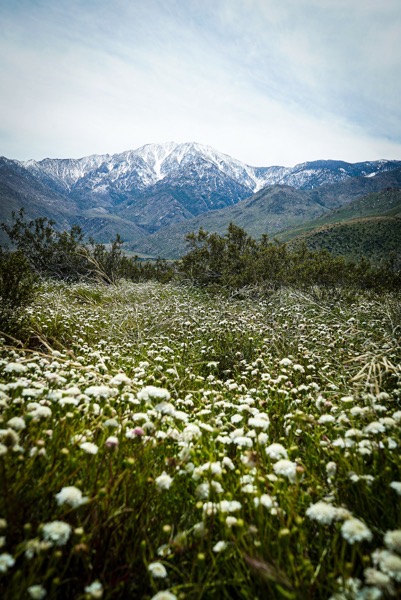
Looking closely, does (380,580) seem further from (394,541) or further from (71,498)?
(71,498)

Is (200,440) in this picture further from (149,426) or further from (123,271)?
(123,271)

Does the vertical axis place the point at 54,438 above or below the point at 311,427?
above

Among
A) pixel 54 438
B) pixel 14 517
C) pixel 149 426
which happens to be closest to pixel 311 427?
pixel 149 426

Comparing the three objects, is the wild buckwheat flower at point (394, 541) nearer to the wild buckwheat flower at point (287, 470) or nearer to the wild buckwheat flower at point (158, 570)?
the wild buckwheat flower at point (287, 470)

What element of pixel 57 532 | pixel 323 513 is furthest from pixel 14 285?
pixel 323 513

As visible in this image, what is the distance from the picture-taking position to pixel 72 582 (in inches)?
67.5

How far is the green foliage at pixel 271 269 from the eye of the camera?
588 inches

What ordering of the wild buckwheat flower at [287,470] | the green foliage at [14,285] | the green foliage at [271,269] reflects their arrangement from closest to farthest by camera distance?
the wild buckwheat flower at [287,470] → the green foliage at [14,285] → the green foliage at [271,269]

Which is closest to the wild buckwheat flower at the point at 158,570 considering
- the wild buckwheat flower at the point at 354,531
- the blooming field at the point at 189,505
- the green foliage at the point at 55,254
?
the blooming field at the point at 189,505

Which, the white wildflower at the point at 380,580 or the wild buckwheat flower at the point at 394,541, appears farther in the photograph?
the wild buckwheat flower at the point at 394,541

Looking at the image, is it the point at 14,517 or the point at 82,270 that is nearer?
the point at 14,517

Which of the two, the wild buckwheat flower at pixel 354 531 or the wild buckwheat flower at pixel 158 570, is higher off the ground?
the wild buckwheat flower at pixel 354 531

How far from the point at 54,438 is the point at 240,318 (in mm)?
6179

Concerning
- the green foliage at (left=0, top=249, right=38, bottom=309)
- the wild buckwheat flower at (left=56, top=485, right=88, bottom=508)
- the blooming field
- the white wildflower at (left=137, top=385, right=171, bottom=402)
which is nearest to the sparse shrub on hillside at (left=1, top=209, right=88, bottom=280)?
the green foliage at (left=0, top=249, right=38, bottom=309)
